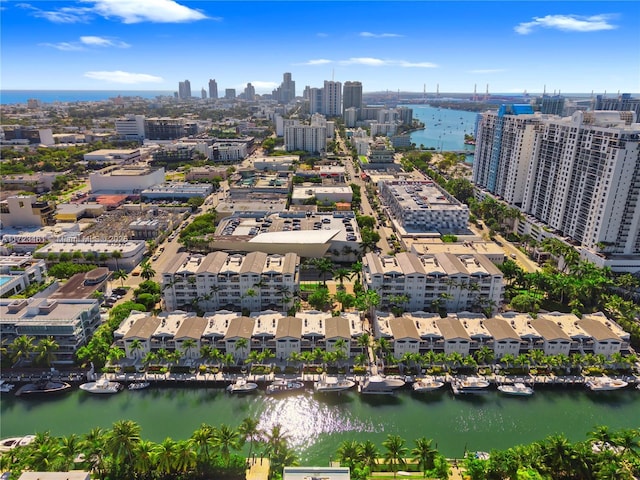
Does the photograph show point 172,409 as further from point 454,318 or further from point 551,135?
point 551,135

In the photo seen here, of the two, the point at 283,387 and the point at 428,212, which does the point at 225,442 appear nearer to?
the point at 283,387

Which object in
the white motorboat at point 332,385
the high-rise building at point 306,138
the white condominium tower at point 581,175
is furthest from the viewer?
the high-rise building at point 306,138

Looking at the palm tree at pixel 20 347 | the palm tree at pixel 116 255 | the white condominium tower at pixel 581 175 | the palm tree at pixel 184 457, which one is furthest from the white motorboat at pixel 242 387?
the white condominium tower at pixel 581 175

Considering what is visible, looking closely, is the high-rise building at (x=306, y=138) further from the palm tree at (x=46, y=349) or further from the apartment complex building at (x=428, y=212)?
the palm tree at (x=46, y=349)

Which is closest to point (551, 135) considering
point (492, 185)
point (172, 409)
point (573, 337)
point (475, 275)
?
point (492, 185)

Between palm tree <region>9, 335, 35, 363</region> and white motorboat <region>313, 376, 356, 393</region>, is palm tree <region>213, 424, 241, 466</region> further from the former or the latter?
palm tree <region>9, 335, 35, 363</region>

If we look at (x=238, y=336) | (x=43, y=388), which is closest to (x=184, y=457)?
(x=238, y=336)

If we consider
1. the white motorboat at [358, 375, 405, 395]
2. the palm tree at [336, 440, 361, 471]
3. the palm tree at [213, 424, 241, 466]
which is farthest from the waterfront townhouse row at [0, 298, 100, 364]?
the palm tree at [336, 440, 361, 471]
